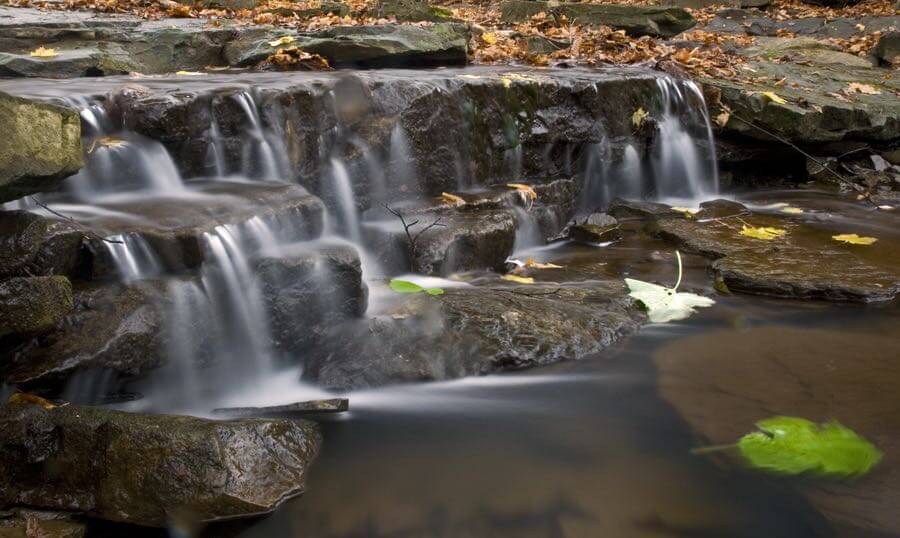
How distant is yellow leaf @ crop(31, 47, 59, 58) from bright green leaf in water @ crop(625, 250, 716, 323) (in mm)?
5525

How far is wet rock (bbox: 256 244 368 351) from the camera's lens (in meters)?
3.96

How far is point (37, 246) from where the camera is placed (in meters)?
3.30

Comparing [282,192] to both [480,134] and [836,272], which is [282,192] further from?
[836,272]

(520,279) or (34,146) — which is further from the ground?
(34,146)

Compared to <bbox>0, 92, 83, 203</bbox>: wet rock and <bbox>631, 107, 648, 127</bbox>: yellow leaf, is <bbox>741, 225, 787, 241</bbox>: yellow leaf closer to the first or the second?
<bbox>631, 107, 648, 127</bbox>: yellow leaf

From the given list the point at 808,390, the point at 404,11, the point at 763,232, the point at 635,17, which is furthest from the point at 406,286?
the point at 635,17

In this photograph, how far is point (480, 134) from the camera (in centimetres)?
635

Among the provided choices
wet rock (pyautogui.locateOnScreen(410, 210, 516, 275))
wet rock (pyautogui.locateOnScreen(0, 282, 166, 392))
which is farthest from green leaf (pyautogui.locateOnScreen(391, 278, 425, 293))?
wet rock (pyautogui.locateOnScreen(0, 282, 166, 392))

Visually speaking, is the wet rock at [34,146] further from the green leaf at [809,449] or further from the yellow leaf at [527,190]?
the yellow leaf at [527,190]

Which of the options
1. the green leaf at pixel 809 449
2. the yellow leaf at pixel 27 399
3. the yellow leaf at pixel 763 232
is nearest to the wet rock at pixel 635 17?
the yellow leaf at pixel 763 232

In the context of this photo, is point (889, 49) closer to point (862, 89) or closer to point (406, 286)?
point (862, 89)

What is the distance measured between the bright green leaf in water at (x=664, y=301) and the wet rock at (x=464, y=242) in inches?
39.8

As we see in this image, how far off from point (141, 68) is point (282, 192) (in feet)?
11.8

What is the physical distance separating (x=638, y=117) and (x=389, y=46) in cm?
259
